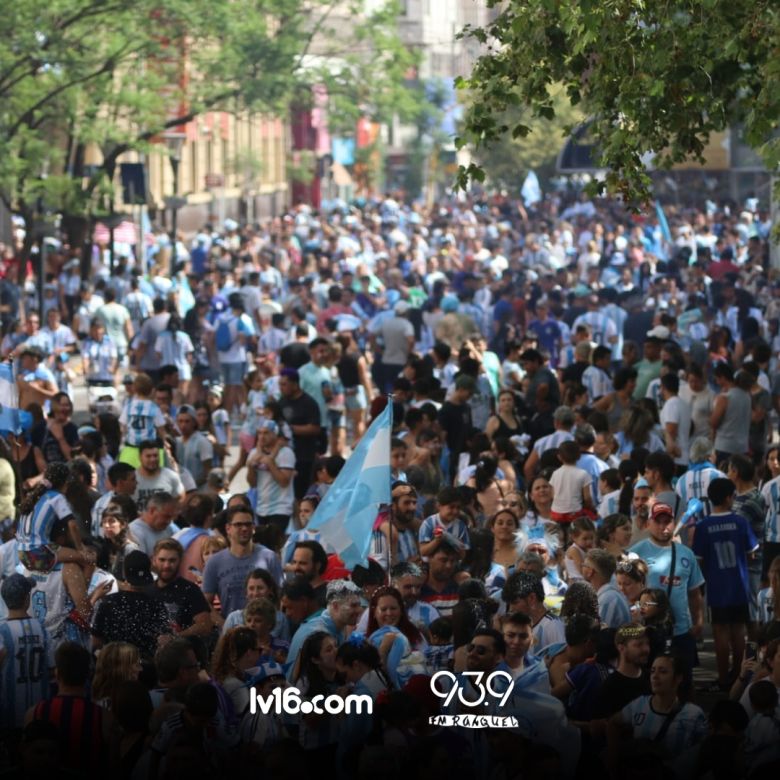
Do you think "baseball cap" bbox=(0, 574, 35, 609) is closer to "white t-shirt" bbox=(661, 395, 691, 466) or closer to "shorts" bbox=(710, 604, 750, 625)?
"shorts" bbox=(710, 604, 750, 625)

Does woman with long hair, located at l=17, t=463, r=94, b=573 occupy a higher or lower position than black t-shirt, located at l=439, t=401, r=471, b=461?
higher

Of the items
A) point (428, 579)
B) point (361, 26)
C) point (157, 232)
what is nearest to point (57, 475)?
point (428, 579)

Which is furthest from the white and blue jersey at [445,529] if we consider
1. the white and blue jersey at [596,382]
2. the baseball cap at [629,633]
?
the white and blue jersey at [596,382]

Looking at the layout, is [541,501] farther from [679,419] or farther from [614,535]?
[679,419]

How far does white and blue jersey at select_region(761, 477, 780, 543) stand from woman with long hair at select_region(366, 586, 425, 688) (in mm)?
3989

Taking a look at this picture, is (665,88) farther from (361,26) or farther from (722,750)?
(361,26)

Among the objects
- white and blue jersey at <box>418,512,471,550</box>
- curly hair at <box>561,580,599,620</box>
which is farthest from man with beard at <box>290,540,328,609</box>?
curly hair at <box>561,580,599,620</box>

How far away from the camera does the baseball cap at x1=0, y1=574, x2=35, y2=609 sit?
→ 978 cm

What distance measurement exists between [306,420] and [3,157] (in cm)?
1109

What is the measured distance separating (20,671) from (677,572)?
388cm

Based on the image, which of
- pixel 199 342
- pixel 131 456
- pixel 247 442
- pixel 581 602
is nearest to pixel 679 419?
pixel 247 442

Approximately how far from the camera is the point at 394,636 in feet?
31.8

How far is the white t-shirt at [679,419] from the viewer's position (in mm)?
16750

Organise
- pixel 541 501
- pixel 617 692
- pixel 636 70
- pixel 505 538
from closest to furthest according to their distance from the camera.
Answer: pixel 617 692 → pixel 636 70 → pixel 505 538 → pixel 541 501
